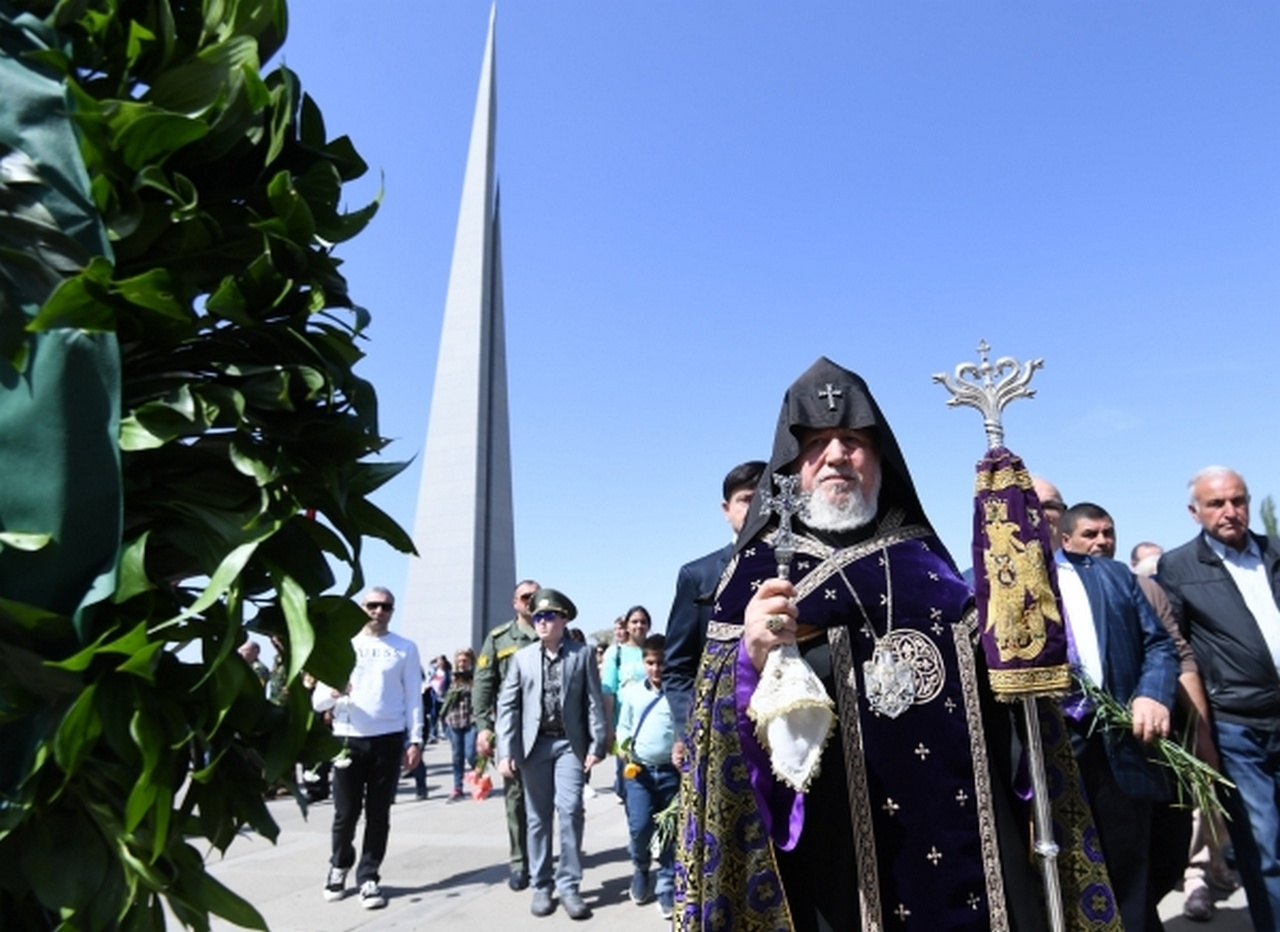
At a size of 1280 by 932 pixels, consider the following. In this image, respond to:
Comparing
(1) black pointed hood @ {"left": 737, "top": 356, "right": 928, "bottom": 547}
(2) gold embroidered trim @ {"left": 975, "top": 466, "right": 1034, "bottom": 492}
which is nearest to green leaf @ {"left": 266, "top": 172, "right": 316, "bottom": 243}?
(1) black pointed hood @ {"left": 737, "top": 356, "right": 928, "bottom": 547}

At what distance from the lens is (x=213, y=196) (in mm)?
1740

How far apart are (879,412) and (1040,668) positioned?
974 millimetres

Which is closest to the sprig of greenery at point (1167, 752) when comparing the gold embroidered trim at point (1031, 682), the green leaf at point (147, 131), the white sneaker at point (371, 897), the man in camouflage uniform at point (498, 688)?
the gold embroidered trim at point (1031, 682)

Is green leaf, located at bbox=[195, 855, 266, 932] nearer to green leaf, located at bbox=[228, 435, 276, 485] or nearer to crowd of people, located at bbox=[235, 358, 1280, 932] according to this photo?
green leaf, located at bbox=[228, 435, 276, 485]

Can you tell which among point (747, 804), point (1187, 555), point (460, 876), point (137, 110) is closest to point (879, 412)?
point (747, 804)

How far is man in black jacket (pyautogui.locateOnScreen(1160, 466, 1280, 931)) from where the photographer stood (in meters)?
4.88

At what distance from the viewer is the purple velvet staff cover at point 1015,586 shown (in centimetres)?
300

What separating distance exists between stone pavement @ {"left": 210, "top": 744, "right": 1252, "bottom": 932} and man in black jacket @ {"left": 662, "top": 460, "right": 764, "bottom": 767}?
1.80m

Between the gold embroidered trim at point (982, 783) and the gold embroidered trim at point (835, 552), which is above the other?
the gold embroidered trim at point (835, 552)

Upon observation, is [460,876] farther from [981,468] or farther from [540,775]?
[981,468]

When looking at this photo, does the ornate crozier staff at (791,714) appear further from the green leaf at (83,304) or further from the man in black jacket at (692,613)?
the man in black jacket at (692,613)

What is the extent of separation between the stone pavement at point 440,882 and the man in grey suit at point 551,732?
0.40 meters

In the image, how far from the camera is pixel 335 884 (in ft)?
22.9

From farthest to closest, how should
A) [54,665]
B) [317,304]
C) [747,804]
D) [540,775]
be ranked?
[540,775], [747,804], [317,304], [54,665]
